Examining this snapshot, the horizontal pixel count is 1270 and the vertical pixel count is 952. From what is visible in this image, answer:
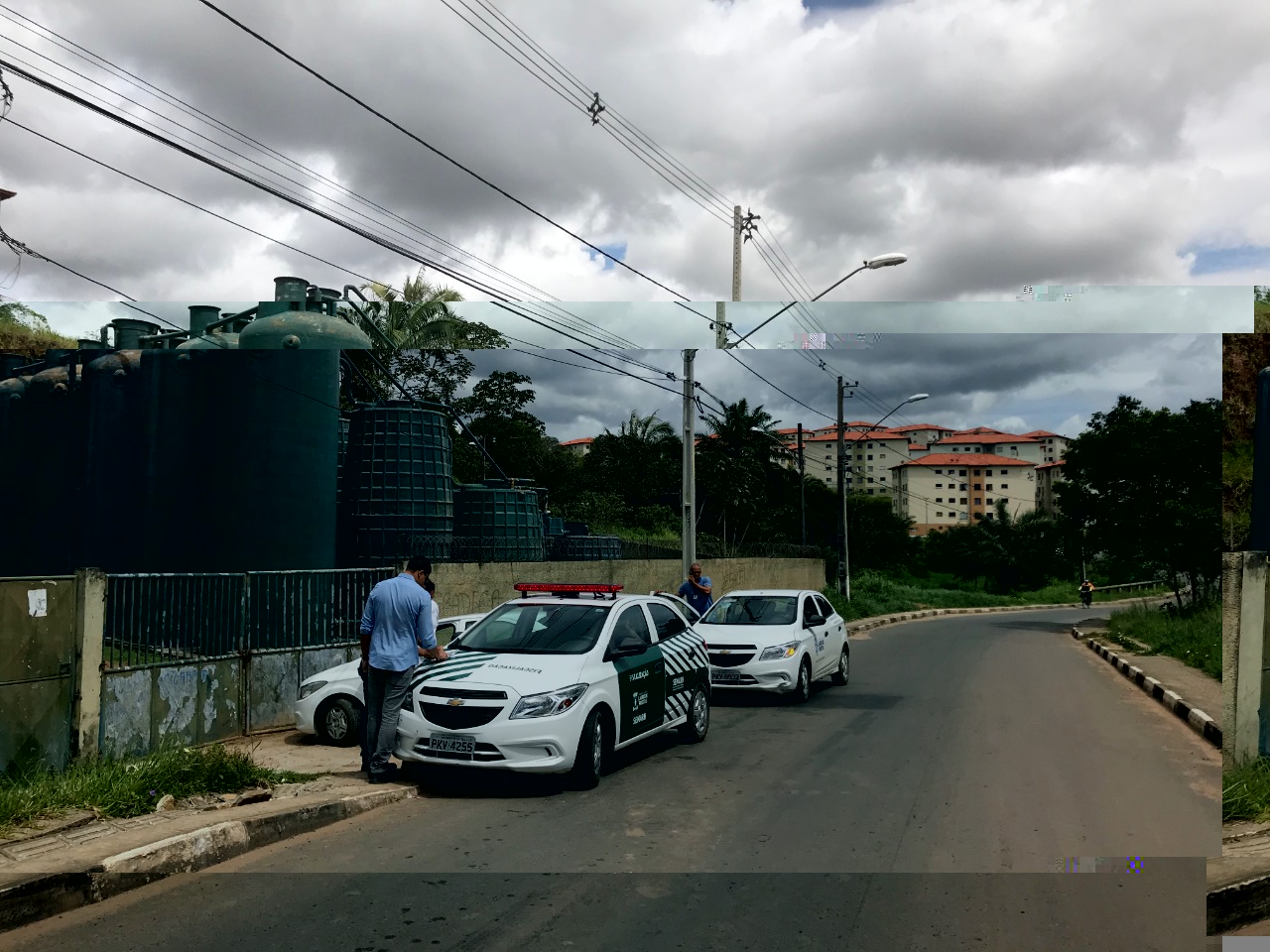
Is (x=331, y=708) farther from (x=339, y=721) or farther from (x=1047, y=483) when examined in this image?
(x=1047, y=483)

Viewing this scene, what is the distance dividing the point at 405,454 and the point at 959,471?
1043cm

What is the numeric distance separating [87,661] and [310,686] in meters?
2.59

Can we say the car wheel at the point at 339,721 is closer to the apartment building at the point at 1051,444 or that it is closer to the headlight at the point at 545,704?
the headlight at the point at 545,704

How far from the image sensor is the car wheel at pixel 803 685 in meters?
14.0

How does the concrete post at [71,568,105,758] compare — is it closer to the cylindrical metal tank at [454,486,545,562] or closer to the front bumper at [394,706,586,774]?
the front bumper at [394,706,586,774]

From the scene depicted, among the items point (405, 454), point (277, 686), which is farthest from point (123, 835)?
point (405, 454)

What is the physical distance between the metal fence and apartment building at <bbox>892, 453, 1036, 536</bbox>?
6.81 meters

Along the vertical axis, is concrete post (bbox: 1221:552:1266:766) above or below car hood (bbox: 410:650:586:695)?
above

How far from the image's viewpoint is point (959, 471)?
1149 cm

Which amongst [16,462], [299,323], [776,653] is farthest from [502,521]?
[16,462]

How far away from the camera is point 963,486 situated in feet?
37.3

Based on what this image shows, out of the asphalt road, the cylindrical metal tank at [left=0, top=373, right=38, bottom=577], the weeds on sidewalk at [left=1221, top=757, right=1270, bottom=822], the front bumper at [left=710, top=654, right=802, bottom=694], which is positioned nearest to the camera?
the asphalt road

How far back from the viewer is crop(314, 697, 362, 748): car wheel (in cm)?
1052

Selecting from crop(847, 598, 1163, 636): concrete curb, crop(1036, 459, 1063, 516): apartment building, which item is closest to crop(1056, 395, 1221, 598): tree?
crop(1036, 459, 1063, 516): apartment building
